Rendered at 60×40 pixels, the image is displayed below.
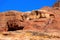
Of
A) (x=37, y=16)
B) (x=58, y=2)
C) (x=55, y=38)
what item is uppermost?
(x=58, y=2)

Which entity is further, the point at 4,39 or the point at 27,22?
the point at 27,22

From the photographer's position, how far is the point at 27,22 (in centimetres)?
Result: 2484

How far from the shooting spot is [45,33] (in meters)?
19.2

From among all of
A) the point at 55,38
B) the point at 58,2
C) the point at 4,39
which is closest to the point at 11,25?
the point at 4,39

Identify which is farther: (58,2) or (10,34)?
(58,2)

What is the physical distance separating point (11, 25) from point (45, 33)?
23.0 ft

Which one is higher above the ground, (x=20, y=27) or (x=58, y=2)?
(x=58, y=2)

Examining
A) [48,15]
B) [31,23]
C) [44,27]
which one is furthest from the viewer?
[48,15]

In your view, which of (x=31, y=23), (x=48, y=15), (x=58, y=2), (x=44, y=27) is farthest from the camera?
(x=58, y=2)

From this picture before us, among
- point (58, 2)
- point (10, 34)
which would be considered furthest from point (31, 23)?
point (58, 2)

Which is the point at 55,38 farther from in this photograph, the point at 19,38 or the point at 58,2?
the point at 58,2

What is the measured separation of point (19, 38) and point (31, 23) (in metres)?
6.04

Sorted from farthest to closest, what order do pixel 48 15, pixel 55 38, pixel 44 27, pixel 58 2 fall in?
1. pixel 58 2
2. pixel 48 15
3. pixel 44 27
4. pixel 55 38

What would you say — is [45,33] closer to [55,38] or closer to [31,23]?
[55,38]
